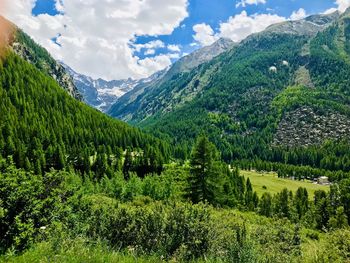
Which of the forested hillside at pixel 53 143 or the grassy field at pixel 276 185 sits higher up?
the forested hillside at pixel 53 143

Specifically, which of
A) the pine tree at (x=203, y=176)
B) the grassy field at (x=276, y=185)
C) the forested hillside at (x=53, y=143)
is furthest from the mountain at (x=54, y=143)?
the pine tree at (x=203, y=176)

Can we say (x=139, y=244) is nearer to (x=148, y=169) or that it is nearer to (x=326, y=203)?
(x=326, y=203)

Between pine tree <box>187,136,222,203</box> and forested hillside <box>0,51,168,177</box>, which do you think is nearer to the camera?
pine tree <box>187,136,222,203</box>

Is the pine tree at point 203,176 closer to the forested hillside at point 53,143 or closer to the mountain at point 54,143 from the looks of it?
the mountain at point 54,143

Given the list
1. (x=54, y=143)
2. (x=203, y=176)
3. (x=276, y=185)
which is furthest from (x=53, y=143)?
(x=276, y=185)

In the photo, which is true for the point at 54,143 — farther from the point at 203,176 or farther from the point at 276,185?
the point at 276,185

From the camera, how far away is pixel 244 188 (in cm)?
13188

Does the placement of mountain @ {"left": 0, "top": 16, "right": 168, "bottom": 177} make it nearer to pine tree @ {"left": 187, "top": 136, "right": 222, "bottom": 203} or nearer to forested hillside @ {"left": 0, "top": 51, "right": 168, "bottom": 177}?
forested hillside @ {"left": 0, "top": 51, "right": 168, "bottom": 177}

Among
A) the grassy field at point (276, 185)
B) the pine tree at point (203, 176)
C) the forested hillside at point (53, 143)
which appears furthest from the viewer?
the grassy field at point (276, 185)

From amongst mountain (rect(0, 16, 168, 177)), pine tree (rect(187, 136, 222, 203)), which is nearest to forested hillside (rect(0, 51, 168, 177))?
mountain (rect(0, 16, 168, 177))

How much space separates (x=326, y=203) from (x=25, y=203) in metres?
92.5

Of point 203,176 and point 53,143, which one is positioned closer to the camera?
point 203,176

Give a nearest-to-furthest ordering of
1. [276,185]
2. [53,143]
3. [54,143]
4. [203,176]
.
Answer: [203,176] < [54,143] < [53,143] < [276,185]

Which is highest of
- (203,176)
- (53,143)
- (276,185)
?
(53,143)
